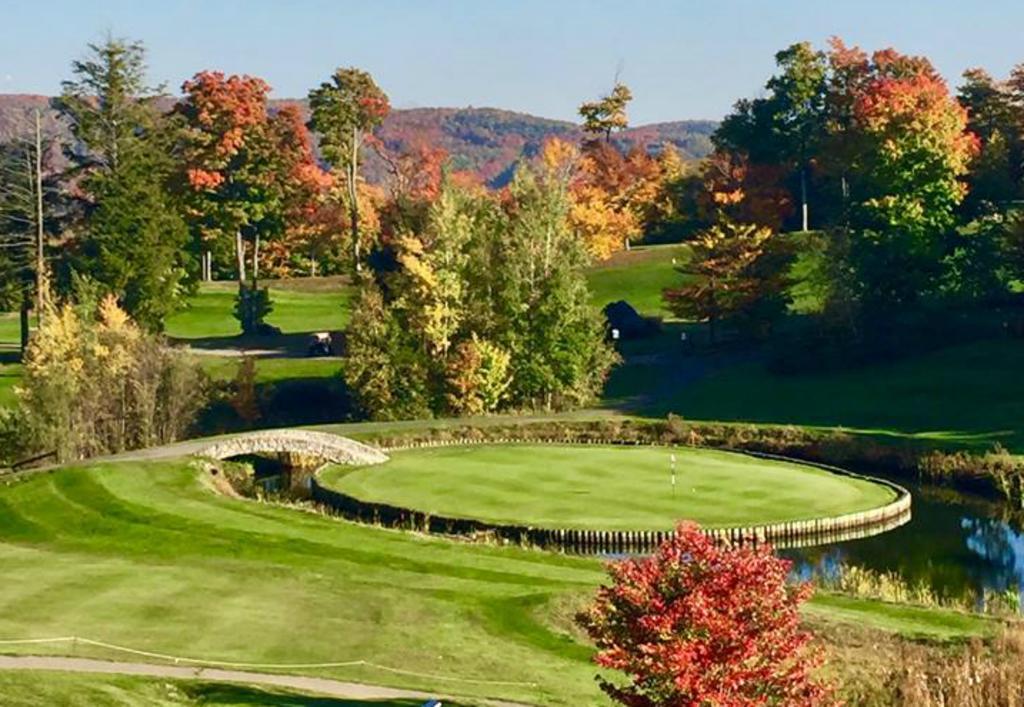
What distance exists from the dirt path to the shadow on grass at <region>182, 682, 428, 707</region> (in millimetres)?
344

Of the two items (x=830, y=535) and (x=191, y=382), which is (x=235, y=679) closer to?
(x=830, y=535)

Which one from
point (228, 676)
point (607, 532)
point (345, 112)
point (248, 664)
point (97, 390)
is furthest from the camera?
point (345, 112)

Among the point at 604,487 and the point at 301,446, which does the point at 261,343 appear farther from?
the point at 604,487

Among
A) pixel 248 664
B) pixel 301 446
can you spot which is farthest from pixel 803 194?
pixel 248 664

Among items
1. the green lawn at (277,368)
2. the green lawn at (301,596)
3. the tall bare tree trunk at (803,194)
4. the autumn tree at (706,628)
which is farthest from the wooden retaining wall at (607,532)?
the tall bare tree trunk at (803,194)

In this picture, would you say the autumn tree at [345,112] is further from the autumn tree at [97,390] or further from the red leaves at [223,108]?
the autumn tree at [97,390]

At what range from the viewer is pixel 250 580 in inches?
1350

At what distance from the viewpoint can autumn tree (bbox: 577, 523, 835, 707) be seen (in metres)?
18.4

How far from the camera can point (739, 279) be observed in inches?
3511

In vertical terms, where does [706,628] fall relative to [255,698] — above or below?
above

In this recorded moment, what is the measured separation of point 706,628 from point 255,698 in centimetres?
866

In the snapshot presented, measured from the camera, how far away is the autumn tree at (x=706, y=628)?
60.5 feet

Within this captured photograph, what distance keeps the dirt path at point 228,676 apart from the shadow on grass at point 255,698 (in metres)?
0.34

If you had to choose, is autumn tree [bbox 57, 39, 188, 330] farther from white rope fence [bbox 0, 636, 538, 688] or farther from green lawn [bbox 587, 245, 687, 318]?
white rope fence [bbox 0, 636, 538, 688]
